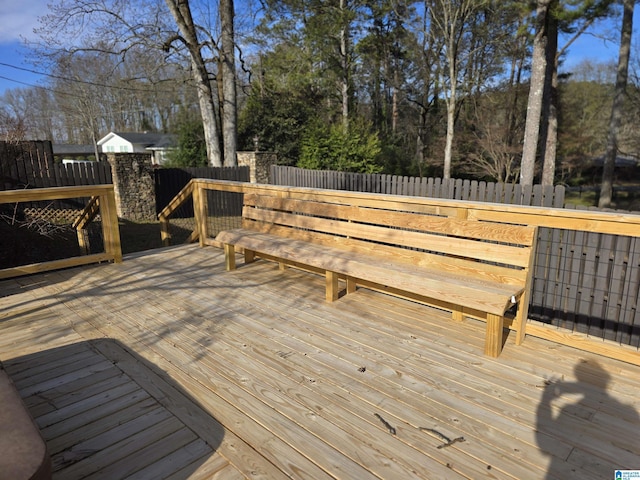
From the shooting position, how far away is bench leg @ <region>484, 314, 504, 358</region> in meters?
2.72

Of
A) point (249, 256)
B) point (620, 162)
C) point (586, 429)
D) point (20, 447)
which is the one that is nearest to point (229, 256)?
point (249, 256)

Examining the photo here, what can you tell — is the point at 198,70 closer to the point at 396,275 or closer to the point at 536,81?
the point at 536,81

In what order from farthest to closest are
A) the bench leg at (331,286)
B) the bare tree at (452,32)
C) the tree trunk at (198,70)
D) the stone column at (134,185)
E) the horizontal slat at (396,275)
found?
the bare tree at (452,32) < the tree trunk at (198,70) < the stone column at (134,185) < the bench leg at (331,286) < the horizontal slat at (396,275)

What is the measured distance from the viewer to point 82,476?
5.86 feet

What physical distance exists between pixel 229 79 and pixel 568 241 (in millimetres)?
12970

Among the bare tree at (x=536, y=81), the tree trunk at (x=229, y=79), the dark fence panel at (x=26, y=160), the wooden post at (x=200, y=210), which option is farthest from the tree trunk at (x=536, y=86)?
the dark fence panel at (x=26, y=160)

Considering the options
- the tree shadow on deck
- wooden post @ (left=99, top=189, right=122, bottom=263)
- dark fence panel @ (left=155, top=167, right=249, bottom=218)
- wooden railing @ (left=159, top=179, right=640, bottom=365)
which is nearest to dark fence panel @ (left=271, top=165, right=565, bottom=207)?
wooden railing @ (left=159, top=179, right=640, bottom=365)

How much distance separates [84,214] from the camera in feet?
18.6

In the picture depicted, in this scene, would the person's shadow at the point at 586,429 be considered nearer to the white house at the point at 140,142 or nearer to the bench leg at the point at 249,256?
the bench leg at the point at 249,256

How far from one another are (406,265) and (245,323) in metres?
1.43

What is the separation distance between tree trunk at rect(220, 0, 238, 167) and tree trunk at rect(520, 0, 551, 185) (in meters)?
9.41

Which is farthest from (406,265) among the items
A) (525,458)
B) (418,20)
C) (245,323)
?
(418,20)

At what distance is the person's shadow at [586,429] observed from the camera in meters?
1.82

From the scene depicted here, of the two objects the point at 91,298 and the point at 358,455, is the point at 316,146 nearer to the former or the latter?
the point at 91,298
